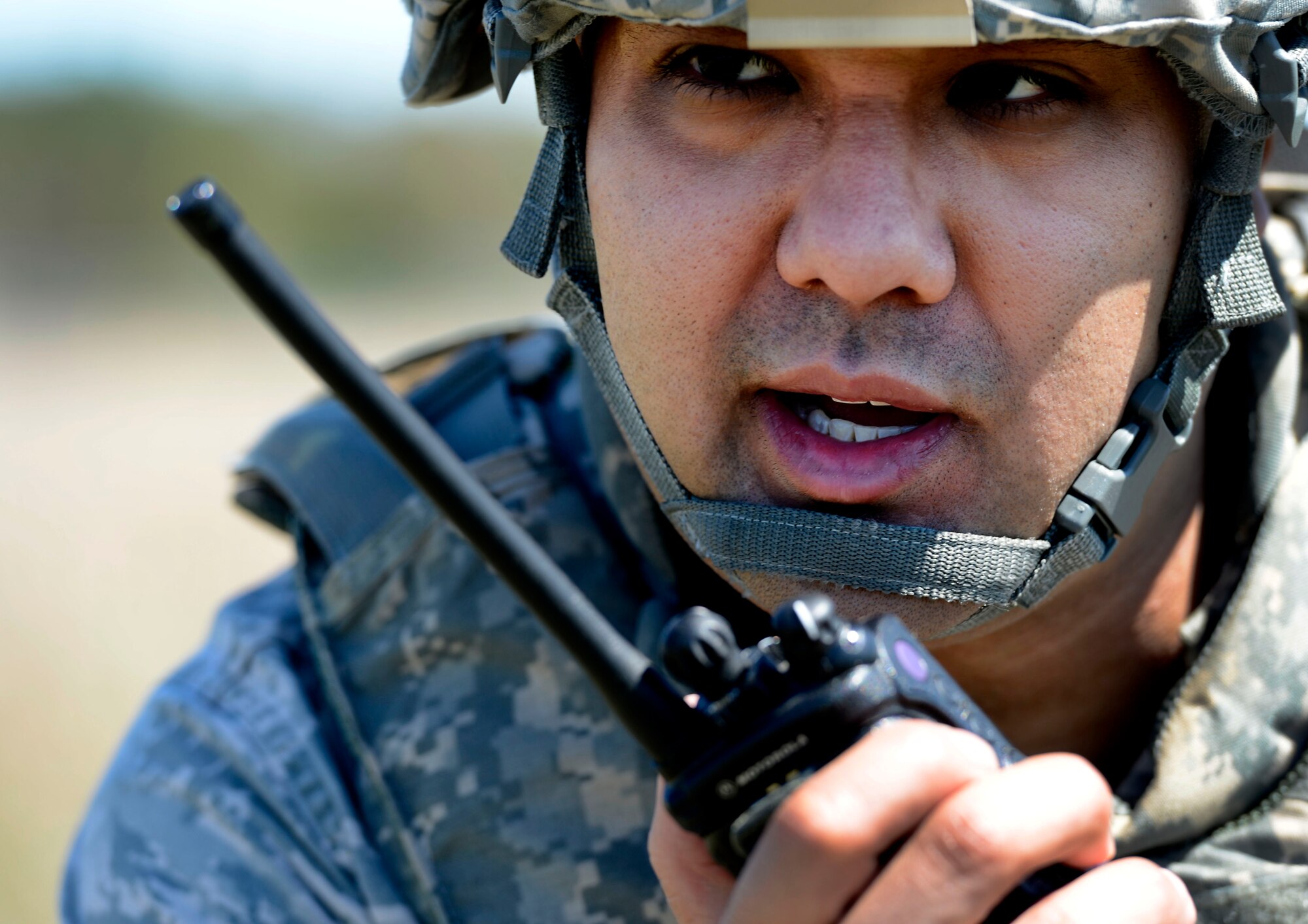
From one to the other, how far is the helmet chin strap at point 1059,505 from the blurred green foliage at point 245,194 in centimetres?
1960

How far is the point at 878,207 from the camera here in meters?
1.95

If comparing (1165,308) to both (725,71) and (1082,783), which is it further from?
(1082,783)

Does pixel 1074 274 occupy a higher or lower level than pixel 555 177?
lower

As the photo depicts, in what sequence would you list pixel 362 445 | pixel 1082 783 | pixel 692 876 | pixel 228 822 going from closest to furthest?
pixel 1082 783
pixel 692 876
pixel 228 822
pixel 362 445

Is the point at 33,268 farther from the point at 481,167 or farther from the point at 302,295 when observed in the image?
the point at 302,295

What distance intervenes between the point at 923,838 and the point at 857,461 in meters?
0.65

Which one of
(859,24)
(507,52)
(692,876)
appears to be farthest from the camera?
(507,52)

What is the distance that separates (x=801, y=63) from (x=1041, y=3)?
1.08 feet

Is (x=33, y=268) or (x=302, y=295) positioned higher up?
(x=33, y=268)

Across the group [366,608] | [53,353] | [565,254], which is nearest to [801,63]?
[565,254]

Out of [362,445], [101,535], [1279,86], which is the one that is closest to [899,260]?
[1279,86]

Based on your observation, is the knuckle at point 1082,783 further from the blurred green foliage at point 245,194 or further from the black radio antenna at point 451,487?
the blurred green foliage at point 245,194

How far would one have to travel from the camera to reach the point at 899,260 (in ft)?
6.33

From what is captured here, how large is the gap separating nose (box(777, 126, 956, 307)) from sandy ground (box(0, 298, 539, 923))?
1.88 meters
